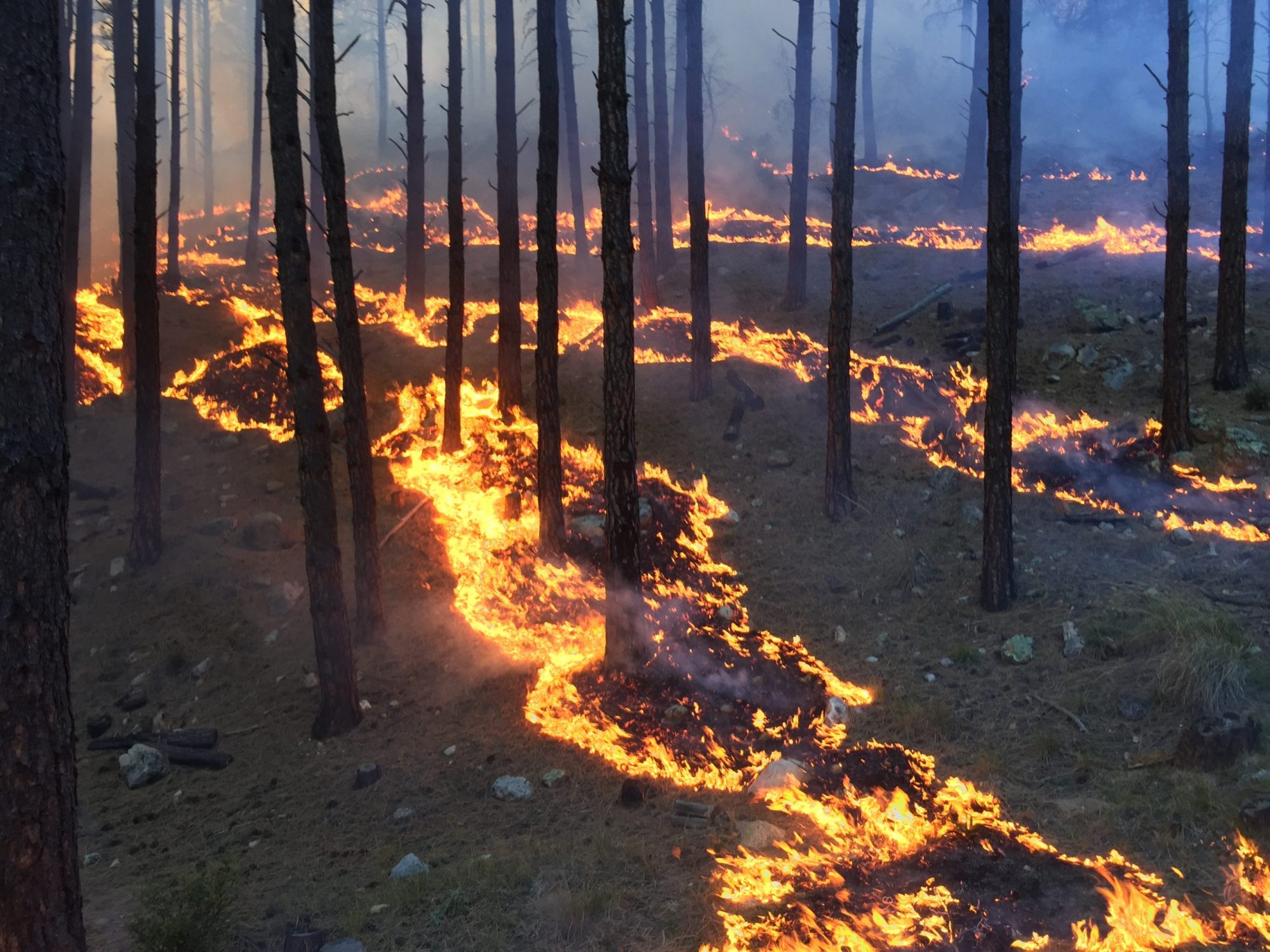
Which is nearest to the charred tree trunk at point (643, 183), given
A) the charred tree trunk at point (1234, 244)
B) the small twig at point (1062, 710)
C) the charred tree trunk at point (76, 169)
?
the charred tree trunk at point (1234, 244)

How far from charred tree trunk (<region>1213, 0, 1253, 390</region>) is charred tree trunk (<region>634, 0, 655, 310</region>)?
9384 mm

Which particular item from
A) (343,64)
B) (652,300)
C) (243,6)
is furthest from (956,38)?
(652,300)

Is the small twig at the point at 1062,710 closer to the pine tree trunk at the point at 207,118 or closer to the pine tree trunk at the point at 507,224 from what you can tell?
the pine tree trunk at the point at 507,224

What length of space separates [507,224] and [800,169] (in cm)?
874

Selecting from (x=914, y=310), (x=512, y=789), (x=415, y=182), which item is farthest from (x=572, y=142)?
(x=512, y=789)

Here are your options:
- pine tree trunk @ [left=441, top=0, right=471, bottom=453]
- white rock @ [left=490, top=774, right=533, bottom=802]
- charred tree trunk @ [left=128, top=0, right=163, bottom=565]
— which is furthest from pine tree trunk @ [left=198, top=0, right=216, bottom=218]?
white rock @ [left=490, top=774, right=533, bottom=802]

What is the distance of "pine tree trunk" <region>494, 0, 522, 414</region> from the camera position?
12.8 meters

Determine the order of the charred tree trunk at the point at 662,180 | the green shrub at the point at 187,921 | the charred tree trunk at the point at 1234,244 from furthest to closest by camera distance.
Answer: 1. the charred tree trunk at the point at 662,180
2. the charred tree trunk at the point at 1234,244
3. the green shrub at the point at 187,921

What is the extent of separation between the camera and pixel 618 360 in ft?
26.0

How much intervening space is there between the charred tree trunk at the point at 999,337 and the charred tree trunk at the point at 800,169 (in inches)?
351

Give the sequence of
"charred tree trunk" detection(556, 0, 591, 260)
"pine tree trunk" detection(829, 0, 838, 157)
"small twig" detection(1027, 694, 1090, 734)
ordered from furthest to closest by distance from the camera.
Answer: "charred tree trunk" detection(556, 0, 591, 260), "pine tree trunk" detection(829, 0, 838, 157), "small twig" detection(1027, 694, 1090, 734)

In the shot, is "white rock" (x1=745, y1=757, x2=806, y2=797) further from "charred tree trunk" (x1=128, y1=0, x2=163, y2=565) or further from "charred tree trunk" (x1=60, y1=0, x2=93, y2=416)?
"charred tree trunk" (x1=60, y1=0, x2=93, y2=416)

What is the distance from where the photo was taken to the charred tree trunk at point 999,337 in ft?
27.9

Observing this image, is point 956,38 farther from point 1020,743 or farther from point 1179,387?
point 1020,743
